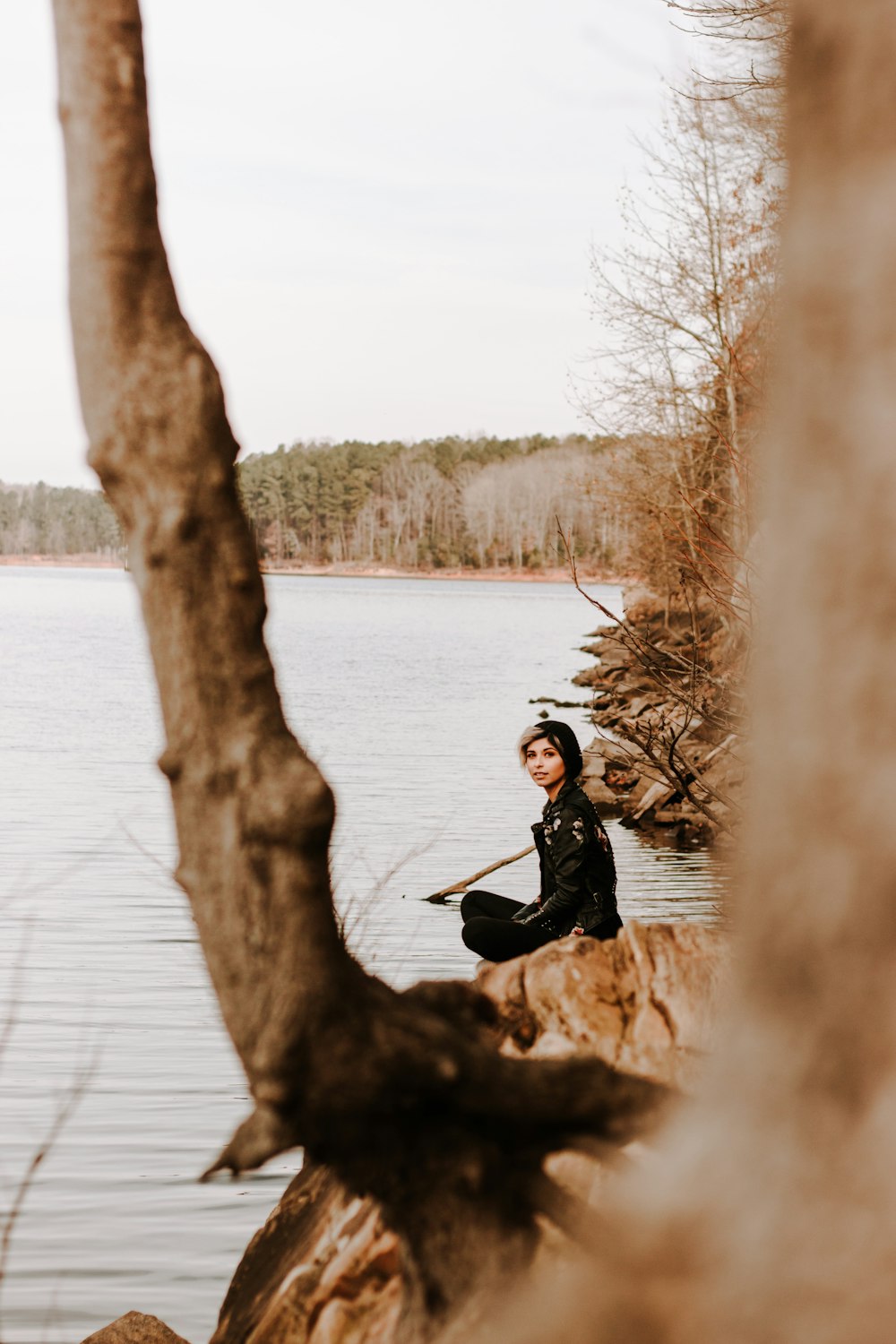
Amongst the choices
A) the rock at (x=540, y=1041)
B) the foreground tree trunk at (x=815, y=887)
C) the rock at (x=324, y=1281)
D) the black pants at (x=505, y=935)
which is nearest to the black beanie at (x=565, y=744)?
the black pants at (x=505, y=935)

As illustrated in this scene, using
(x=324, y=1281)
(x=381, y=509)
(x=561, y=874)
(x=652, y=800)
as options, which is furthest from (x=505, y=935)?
(x=381, y=509)

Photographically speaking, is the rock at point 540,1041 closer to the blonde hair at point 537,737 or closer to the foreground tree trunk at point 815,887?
the foreground tree trunk at point 815,887

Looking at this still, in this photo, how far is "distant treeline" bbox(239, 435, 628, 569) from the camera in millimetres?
144625

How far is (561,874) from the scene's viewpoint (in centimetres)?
733

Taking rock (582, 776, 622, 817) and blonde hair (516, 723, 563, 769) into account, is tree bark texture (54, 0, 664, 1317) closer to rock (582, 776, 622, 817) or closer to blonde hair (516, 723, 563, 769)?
blonde hair (516, 723, 563, 769)

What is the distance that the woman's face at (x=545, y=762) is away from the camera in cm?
757

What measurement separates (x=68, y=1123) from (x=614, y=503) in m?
17.3

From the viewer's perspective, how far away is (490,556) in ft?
497

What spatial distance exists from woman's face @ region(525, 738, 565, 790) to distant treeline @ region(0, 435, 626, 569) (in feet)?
421

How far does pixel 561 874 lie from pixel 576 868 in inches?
3.3

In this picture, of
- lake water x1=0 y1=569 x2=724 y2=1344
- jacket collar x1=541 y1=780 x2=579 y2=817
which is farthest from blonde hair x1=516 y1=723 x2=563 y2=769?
lake water x1=0 y1=569 x2=724 y2=1344

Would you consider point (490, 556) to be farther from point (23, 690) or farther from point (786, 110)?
point (786, 110)

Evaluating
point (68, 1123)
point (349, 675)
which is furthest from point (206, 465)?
point (349, 675)

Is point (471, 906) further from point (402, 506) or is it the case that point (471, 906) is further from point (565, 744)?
point (402, 506)
